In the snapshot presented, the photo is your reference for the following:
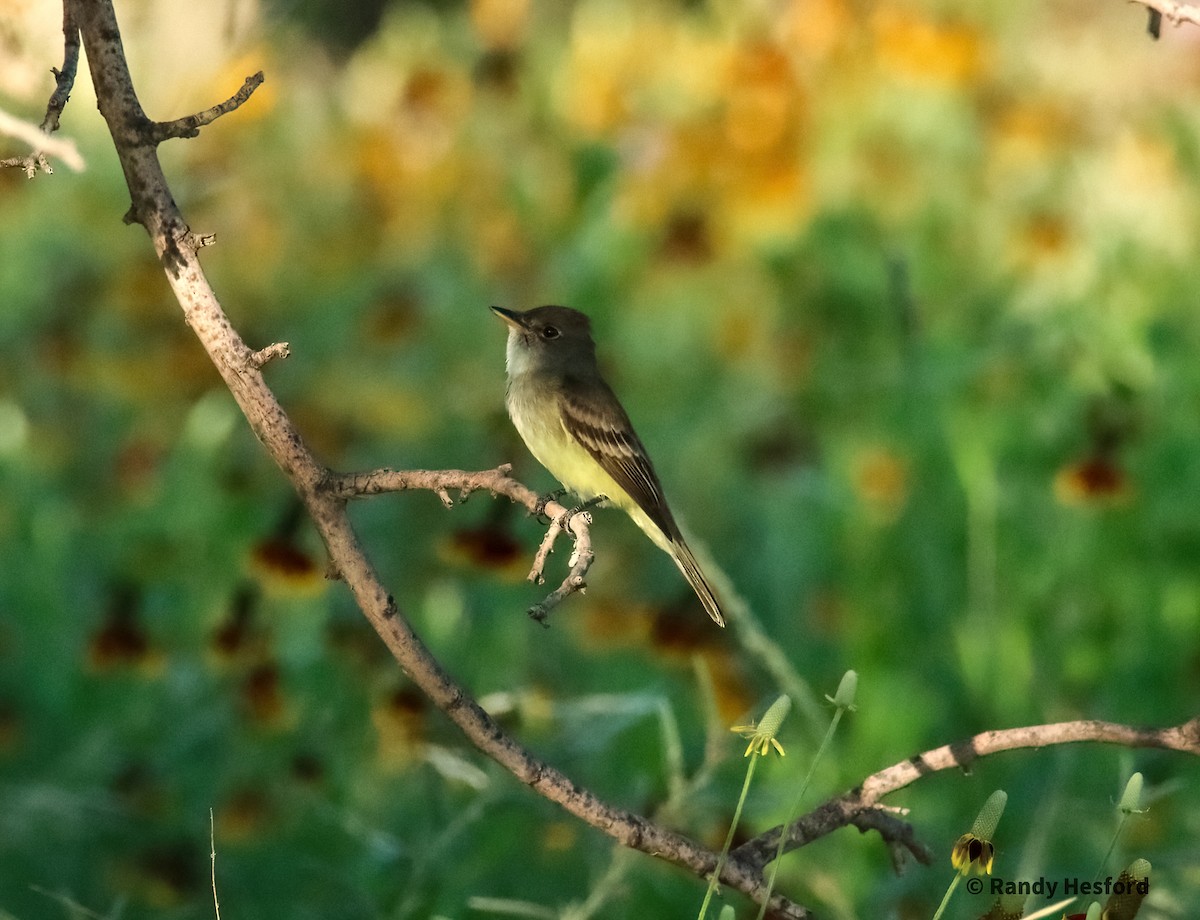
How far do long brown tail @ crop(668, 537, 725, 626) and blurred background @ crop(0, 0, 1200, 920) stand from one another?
15 cm

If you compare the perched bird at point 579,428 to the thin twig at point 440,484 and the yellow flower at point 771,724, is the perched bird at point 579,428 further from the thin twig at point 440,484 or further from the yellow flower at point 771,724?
the thin twig at point 440,484

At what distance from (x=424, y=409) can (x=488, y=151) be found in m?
1.56

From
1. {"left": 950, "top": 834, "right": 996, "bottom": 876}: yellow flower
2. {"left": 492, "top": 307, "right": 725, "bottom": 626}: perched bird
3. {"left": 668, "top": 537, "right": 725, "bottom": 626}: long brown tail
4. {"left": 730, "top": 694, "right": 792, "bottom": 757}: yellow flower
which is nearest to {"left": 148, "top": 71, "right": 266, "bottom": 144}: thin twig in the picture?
{"left": 730, "top": 694, "right": 792, "bottom": 757}: yellow flower

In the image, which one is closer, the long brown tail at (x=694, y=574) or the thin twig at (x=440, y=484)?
the thin twig at (x=440, y=484)

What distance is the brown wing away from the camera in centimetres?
361

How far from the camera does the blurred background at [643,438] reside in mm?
3381

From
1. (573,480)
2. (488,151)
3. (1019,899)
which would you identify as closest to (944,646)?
(573,480)

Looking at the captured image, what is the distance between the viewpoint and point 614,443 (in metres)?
3.71

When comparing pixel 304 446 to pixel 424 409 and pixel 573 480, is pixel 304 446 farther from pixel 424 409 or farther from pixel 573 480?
pixel 424 409

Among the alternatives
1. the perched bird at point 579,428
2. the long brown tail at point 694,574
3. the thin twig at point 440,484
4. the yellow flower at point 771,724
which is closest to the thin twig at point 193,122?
the thin twig at point 440,484

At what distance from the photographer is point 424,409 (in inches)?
194

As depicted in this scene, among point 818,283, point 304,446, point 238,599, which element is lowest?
point 238,599

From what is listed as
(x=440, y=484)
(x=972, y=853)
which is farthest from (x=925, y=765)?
(x=440, y=484)

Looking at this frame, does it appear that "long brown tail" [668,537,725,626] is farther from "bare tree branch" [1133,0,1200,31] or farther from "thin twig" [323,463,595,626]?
"bare tree branch" [1133,0,1200,31]
